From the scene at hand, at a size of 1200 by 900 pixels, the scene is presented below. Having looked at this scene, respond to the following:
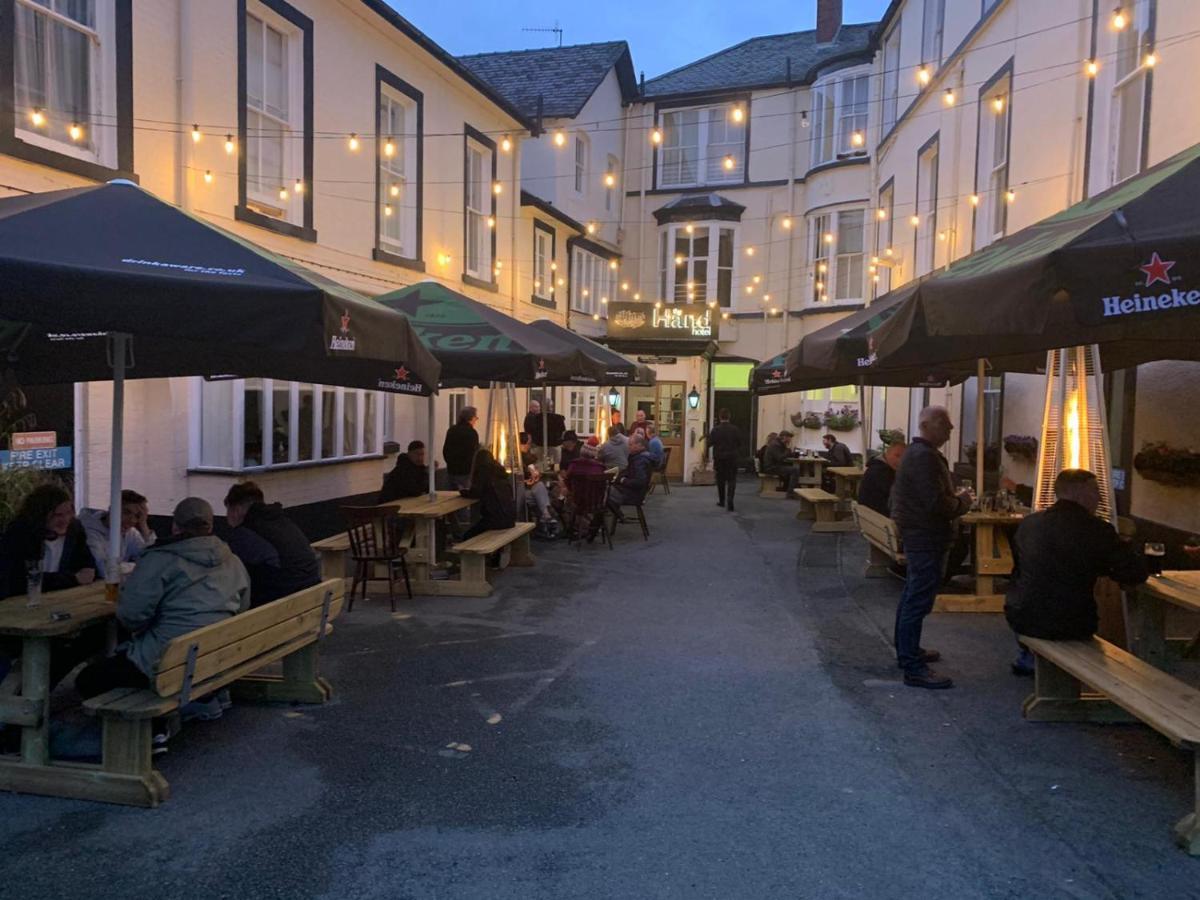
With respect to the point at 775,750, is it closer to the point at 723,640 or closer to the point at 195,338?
the point at 723,640

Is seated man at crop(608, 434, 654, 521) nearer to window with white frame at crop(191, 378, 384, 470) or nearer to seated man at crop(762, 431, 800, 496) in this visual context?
window with white frame at crop(191, 378, 384, 470)

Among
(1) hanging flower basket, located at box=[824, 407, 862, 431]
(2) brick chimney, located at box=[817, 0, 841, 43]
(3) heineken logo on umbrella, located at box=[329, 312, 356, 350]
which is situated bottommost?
(1) hanging flower basket, located at box=[824, 407, 862, 431]

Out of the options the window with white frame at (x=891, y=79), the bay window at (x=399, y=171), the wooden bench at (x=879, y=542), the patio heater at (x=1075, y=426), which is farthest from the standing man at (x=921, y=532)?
the window with white frame at (x=891, y=79)

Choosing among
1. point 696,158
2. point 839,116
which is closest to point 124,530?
point 839,116

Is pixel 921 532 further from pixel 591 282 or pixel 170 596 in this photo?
pixel 591 282

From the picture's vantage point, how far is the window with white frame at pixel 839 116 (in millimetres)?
21359

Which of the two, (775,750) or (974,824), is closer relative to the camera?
(974,824)

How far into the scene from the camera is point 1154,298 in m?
3.89

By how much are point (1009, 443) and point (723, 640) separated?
5.60 m

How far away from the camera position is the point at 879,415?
19.3 metres

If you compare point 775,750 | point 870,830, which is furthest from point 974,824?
point 775,750

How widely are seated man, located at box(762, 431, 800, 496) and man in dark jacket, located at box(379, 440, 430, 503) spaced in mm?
10285

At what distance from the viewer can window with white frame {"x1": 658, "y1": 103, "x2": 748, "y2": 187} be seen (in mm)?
24375

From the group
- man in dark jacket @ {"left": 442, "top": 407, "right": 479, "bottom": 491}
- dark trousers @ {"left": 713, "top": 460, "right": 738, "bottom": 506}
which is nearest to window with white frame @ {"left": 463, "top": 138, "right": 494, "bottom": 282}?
man in dark jacket @ {"left": 442, "top": 407, "right": 479, "bottom": 491}
